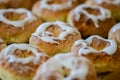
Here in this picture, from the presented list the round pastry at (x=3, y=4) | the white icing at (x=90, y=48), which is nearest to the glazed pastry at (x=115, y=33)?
the white icing at (x=90, y=48)

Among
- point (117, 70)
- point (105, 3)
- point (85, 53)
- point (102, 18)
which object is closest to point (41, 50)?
point (85, 53)

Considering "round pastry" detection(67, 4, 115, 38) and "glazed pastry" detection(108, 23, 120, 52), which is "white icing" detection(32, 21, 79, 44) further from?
"glazed pastry" detection(108, 23, 120, 52)

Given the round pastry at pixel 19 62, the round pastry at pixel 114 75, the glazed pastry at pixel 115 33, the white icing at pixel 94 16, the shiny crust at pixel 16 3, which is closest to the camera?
the round pastry at pixel 19 62

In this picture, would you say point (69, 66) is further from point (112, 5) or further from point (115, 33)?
point (112, 5)

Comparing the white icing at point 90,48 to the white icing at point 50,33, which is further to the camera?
the white icing at point 50,33

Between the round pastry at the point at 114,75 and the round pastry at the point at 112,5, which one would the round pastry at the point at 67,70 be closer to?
the round pastry at the point at 114,75

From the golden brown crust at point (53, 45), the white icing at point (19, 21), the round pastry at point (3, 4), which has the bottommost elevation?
the golden brown crust at point (53, 45)

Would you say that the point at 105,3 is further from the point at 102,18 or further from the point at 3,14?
the point at 3,14

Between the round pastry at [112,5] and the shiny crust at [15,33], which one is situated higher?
the round pastry at [112,5]
